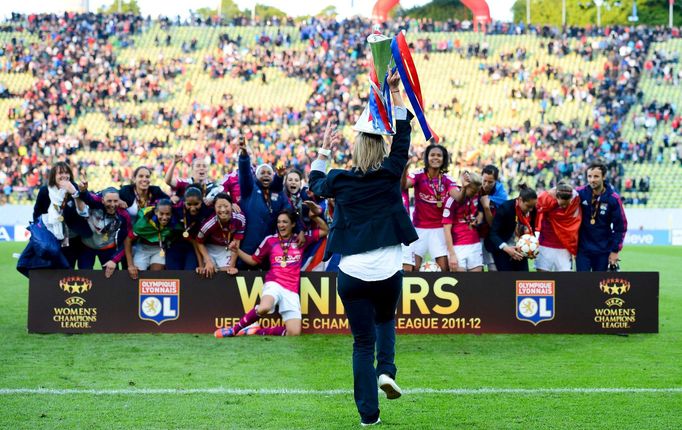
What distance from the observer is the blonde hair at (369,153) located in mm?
6180

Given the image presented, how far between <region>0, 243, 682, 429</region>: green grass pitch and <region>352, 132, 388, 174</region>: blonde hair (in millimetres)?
1652

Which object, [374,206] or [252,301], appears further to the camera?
[252,301]

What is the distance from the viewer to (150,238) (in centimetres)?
1141

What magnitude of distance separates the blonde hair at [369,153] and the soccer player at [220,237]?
5.11 metres

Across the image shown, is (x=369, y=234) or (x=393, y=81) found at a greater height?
(x=393, y=81)

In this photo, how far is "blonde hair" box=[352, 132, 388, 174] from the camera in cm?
618

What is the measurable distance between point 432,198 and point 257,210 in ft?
6.58

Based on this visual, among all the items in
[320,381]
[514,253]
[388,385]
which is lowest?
[320,381]

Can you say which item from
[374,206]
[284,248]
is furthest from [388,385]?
[284,248]

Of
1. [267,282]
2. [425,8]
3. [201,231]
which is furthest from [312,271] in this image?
[425,8]

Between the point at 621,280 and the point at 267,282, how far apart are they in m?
3.92

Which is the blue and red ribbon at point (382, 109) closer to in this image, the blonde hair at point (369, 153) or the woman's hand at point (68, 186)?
the blonde hair at point (369, 153)

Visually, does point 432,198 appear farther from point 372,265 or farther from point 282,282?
point 372,265

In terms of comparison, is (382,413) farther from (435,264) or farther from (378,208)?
(435,264)
